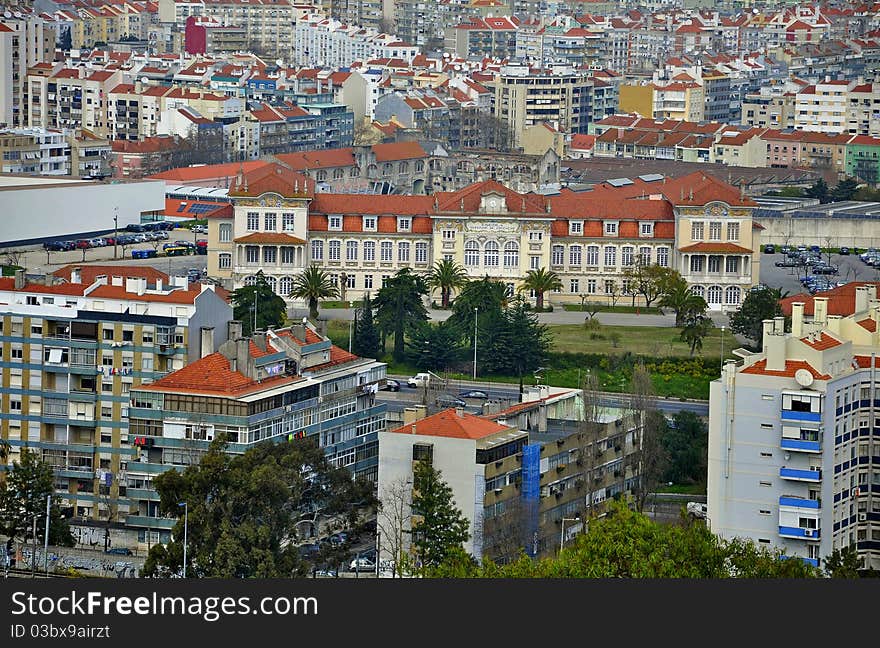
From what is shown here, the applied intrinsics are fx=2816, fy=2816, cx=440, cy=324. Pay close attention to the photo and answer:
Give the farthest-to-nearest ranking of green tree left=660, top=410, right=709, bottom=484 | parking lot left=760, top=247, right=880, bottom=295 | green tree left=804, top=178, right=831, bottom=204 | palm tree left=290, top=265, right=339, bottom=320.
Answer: green tree left=804, top=178, right=831, bottom=204, parking lot left=760, top=247, right=880, bottom=295, palm tree left=290, top=265, right=339, bottom=320, green tree left=660, top=410, right=709, bottom=484

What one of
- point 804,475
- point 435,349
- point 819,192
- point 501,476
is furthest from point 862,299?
point 819,192

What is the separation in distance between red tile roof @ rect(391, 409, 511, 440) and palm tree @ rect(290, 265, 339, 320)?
11.8 metres

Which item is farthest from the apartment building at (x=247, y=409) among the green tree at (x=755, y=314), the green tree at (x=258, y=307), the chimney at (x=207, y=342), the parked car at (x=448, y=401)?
the green tree at (x=755, y=314)

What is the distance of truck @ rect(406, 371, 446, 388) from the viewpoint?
3322 centimetres

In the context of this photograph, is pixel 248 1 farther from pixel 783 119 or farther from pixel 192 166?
pixel 192 166

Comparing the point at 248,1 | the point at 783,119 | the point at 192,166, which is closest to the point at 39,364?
the point at 192,166

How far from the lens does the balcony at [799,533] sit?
80.5 ft

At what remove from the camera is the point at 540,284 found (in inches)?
1582

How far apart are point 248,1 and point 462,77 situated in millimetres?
19239

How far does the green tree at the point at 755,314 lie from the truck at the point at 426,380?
166 inches

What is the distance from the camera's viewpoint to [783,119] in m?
69.1

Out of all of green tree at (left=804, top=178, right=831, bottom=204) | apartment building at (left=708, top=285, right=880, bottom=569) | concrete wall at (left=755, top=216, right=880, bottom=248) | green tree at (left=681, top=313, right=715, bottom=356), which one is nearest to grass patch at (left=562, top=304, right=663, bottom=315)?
green tree at (left=681, top=313, right=715, bottom=356)

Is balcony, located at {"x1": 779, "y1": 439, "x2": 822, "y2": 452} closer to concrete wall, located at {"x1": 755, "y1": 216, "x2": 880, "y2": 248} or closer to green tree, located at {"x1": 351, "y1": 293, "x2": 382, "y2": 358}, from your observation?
green tree, located at {"x1": 351, "y1": 293, "x2": 382, "y2": 358}

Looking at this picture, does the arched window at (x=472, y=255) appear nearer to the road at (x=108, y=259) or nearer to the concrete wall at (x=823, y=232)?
the road at (x=108, y=259)
